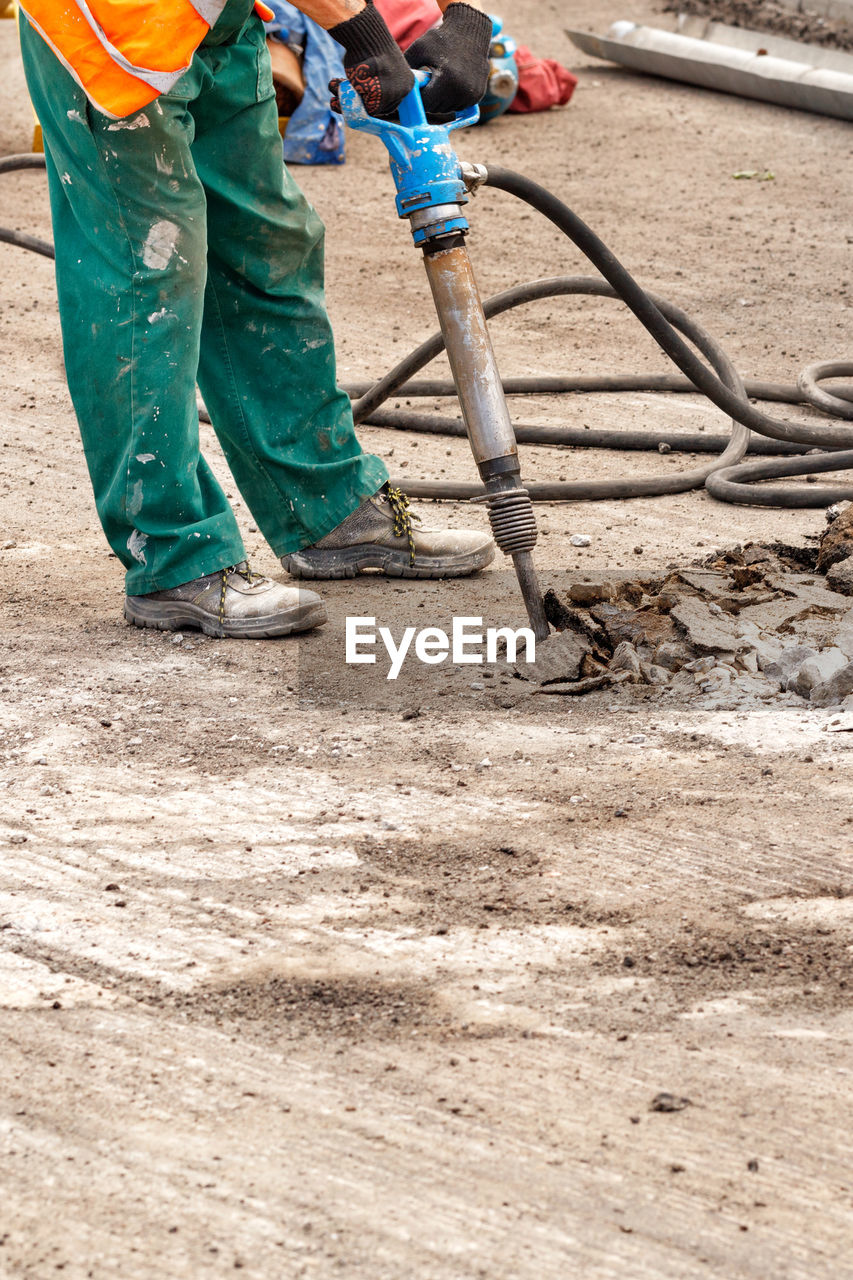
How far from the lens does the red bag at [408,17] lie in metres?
7.14

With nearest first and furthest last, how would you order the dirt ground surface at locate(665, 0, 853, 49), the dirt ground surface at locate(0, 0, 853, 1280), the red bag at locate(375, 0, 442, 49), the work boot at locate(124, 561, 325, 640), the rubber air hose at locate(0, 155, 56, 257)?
the dirt ground surface at locate(0, 0, 853, 1280)
the work boot at locate(124, 561, 325, 640)
the rubber air hose at locate(0, 155, 56, 257)
the red bag at locate(375, 0, 442, 49)
the dirt ground surface at locate(665, 0, 853, 49)

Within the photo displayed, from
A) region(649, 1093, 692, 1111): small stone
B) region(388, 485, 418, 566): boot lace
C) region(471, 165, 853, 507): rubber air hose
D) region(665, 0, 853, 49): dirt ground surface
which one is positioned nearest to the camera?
region(649, 1093, 692, 1111): small stone

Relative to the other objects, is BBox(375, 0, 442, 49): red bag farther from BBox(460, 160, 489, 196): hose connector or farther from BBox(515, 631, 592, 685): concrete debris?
BBox(515, 631, 592, 685): concrete debris

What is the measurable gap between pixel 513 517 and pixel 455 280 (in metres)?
0.45

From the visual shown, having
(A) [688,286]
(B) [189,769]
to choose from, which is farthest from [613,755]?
(A) [688,286]

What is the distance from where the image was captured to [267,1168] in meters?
1.48

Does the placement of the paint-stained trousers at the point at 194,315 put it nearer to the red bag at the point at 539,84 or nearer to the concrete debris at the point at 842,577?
the concrete debris at the point at 842,577

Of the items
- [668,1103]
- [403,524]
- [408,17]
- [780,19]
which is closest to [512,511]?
[403,524]

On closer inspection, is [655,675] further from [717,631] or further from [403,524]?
[403,524]

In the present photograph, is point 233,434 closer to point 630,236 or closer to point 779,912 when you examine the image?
point 779,912

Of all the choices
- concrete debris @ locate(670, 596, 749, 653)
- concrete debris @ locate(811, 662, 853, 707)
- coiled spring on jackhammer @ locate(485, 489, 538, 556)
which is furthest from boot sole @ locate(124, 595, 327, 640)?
concrete debris @ locate(811, 662, 853, 707)

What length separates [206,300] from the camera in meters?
3.06

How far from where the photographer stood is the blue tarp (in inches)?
270

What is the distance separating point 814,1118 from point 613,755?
92 centimetres
